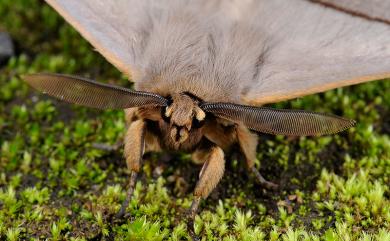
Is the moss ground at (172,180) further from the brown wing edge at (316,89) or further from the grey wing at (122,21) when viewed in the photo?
the grey wing at (122,21)

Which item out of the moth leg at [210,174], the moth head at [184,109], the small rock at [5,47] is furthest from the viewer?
the small rock at [5,47]

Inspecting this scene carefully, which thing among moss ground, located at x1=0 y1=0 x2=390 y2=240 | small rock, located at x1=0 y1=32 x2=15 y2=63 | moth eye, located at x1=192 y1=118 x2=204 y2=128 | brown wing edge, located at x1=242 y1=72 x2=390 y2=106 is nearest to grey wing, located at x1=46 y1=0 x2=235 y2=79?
moth eye, located at x1=192 y1=118 x2=204 y2=128

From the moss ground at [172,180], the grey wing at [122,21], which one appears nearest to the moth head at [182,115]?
the grey wing at [122,21]

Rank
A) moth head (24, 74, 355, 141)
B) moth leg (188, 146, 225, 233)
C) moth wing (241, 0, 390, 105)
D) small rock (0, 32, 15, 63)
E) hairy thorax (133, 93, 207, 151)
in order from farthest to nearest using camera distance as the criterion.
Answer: small rock (0, 32, 15, 63) → moth wing (241, 0, 390, 105) → moth leg (188, 146, 225, 233) → hairy thorax (133, 93, 207, 151) → moth head (24, 74, 355, 141)

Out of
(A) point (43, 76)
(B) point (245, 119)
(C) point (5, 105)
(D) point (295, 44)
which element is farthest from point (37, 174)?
(D) point (295, 44)

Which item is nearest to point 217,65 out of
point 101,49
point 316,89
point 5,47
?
point 316,89

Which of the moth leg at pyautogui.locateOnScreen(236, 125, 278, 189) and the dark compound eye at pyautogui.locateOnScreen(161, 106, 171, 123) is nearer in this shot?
the dark compound eye at pyautogui.locateOnScreen(161, 106, 171, 123)

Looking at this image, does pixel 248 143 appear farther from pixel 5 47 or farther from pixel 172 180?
pixel 5 47

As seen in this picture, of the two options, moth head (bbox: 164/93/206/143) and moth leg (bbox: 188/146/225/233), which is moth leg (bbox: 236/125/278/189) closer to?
moth leg (bbox: 188/146/225/233)
